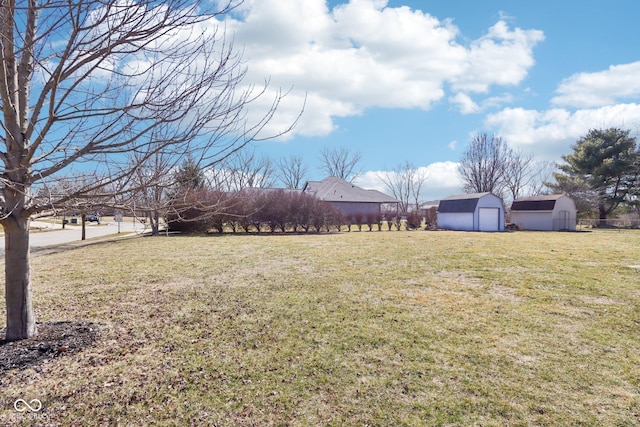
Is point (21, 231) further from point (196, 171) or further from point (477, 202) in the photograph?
point (477, 202)

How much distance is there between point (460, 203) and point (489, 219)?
2.21 meters

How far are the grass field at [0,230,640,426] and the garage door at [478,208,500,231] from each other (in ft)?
56.9

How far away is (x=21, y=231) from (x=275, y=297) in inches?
128

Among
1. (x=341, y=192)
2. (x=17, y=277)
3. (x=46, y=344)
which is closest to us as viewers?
(x=17, y=277)

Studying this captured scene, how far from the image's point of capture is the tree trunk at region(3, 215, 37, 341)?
3219 mm

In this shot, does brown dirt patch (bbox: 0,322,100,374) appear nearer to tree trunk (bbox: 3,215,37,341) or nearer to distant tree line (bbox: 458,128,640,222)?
tree trunk (bbox: 3,215,37,341)

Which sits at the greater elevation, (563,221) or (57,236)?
(563,221)

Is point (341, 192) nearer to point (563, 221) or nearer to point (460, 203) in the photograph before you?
point (460, 203)

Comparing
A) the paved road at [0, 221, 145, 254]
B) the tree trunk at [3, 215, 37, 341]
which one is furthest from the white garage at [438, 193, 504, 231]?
the tree trunk at [3, 215, 37, 341]

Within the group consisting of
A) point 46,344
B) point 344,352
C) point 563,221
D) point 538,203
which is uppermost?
point 538,203

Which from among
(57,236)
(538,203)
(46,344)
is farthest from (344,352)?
(538,203)

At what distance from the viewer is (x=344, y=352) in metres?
3.47

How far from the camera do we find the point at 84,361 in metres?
3.20

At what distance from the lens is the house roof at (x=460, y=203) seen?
24108 mm
